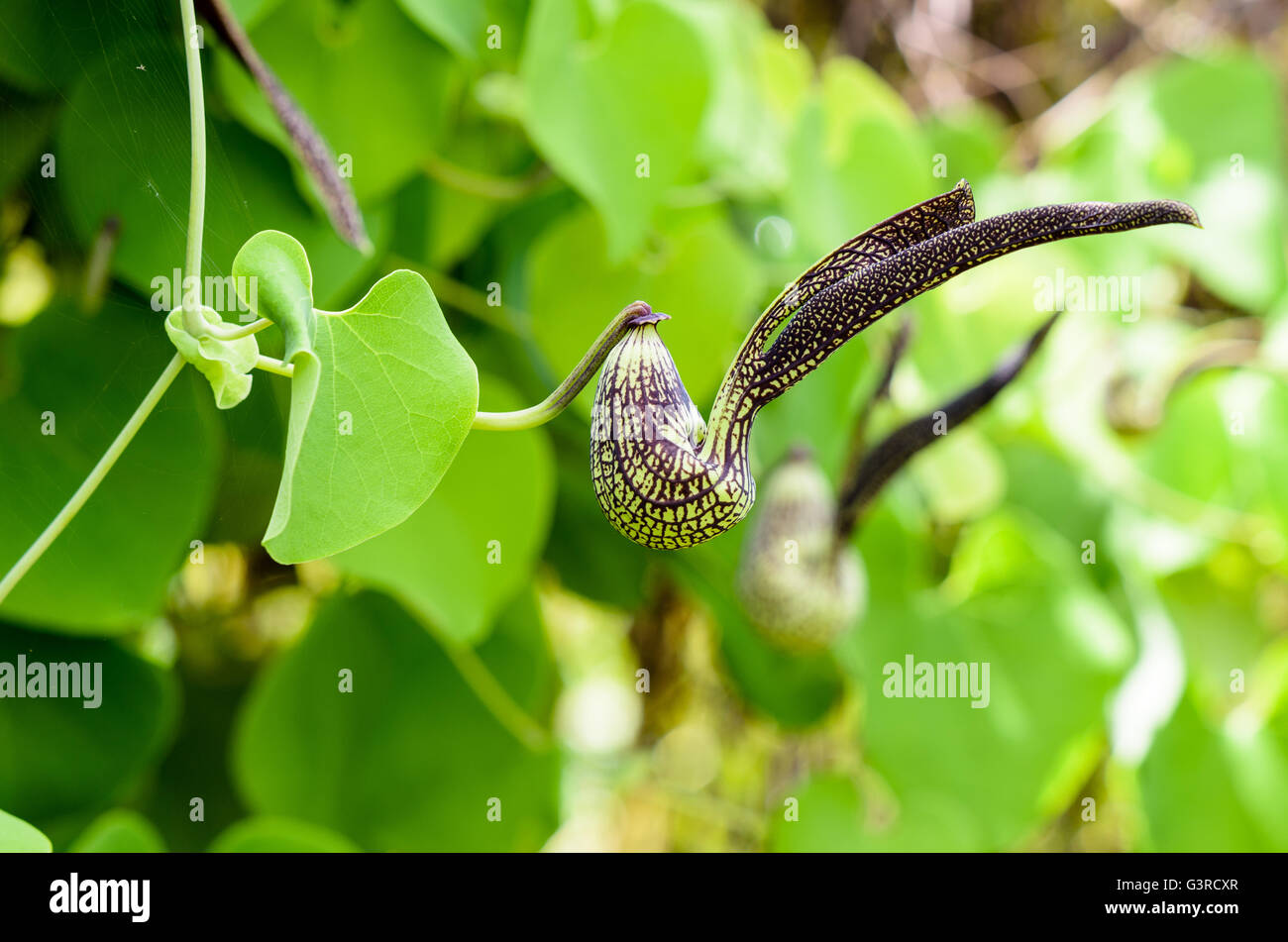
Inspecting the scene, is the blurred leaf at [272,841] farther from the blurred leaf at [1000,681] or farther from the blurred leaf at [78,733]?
the blurred leaf at [1000,681]

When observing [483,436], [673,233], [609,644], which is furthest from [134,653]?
[609,644]

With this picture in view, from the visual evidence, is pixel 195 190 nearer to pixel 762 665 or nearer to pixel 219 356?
pixel 219 356

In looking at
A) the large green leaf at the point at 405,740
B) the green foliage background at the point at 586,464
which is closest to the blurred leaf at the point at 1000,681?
the green foliage background at the point at 586,464

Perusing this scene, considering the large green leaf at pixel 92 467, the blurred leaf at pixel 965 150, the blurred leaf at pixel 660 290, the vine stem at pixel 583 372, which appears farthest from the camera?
the blurred leaf at pixel 965 150

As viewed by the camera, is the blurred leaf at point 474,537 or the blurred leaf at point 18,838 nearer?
the blurred leaf at point 18,838

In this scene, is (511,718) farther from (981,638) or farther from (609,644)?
(609,644)
